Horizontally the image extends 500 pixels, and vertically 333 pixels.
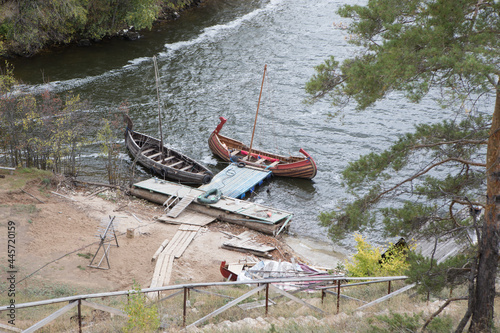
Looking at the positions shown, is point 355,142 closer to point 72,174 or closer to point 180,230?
point 180,230

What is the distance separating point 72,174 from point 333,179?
14.4 meters

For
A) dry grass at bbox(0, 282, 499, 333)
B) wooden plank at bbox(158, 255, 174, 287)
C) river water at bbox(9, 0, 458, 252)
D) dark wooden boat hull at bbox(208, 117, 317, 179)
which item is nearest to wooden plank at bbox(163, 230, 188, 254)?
wooden plank at bbox(158, 255, 174, 287)

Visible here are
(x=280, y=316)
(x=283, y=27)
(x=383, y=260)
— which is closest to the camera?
(x=280, y=316)

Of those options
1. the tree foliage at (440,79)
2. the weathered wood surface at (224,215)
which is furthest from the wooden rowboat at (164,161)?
the tree foliage at (440,79)

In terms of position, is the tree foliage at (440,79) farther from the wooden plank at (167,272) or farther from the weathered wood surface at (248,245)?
the weathered wood surface at (248,245)

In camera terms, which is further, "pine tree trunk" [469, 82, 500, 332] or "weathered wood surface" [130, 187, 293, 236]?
"weathered wood surface" [130, 187, 293, 236]

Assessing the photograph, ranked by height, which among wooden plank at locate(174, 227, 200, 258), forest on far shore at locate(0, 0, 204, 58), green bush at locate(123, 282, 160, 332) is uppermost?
forest on far shore at locate(0, 0, 204, 58)

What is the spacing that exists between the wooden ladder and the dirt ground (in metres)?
0.78

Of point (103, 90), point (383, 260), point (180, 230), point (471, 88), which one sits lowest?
point (180, 230)

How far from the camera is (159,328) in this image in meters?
10.6

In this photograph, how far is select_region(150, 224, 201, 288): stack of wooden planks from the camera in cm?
1714

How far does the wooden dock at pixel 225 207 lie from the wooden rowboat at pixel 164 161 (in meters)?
1.08

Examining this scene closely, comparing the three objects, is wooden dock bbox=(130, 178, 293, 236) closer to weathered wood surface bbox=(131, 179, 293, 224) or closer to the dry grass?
weathered wood surface bbox=(131, 179, 293, 224)

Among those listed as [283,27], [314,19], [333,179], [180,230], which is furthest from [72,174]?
[314,19]
